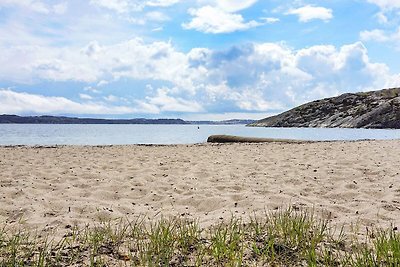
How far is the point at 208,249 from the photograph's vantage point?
4.56m

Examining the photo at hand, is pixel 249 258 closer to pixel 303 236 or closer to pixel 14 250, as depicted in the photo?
pixel 303 236

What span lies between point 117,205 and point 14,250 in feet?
10.3

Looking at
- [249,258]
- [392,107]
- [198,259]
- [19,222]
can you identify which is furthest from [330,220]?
[392,107]

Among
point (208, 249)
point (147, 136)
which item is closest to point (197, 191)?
point (208, 249)

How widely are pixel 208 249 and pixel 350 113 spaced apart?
470ft

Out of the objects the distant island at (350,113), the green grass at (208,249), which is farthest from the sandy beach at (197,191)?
the distant island at (350,113)

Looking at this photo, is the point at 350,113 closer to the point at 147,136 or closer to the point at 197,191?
the point at 147,136

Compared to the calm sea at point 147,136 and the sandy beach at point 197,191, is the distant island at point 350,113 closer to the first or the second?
the calm sea at point 147,136

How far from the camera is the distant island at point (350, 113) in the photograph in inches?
4530

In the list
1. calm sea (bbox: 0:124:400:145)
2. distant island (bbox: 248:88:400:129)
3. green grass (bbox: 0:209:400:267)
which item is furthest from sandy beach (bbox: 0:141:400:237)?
distant island (bbox: 248:88:400:129)

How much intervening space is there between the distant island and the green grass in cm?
11211

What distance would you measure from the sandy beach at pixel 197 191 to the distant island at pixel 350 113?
106 m

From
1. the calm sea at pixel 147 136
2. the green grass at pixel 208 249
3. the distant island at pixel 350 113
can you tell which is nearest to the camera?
the green grass at pixel 208 249

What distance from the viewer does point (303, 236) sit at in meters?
4.88
